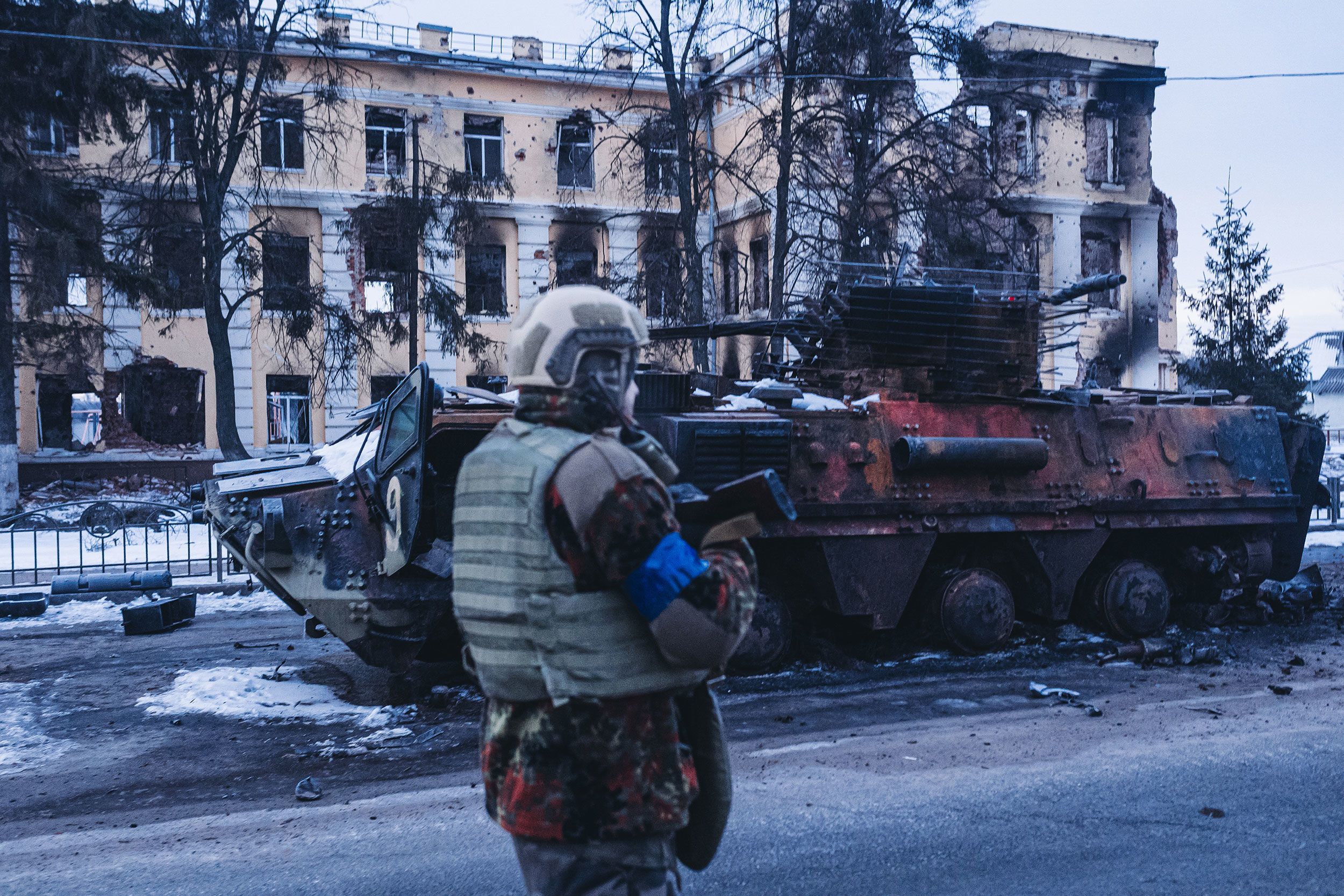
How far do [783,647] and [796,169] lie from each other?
48.2ft

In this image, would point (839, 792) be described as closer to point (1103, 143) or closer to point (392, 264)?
point (392, 264)

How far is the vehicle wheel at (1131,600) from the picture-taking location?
Result: 953cm

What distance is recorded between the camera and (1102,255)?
106 ft

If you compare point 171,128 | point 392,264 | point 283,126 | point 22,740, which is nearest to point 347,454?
point 22,740

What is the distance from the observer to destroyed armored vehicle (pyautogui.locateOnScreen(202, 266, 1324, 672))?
7.57 m

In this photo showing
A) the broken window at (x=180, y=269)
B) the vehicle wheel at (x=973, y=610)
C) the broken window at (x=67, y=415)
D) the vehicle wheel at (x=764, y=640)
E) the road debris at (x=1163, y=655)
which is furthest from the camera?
the broken window at (x=67, y=415)

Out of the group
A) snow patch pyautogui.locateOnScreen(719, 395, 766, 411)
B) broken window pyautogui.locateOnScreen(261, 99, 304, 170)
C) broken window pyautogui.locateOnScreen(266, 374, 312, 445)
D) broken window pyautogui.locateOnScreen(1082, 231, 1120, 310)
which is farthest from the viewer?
broken window pyautogui.locateOnScreen(1082, 231, 1120, 310)

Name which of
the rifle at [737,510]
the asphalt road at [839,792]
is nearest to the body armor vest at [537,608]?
the rifle at [737,510]

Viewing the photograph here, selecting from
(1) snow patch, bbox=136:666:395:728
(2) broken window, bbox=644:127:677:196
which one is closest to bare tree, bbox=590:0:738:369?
(2) broken window, bbox=644:127:677:196

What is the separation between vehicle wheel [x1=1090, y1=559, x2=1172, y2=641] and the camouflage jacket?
771cm

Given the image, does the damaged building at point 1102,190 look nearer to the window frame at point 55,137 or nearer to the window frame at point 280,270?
the window frame at point 280,270

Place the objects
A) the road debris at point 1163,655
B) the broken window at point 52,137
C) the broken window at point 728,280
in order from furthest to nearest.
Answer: the broken window at point 728,280, the broken window at point 52,137, the road debris at point 1163,655

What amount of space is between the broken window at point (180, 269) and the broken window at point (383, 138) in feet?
20.2

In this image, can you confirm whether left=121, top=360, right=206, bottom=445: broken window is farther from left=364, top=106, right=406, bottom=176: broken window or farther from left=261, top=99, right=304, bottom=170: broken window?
left=364, top=106, right=406, bottom=176: broken window
